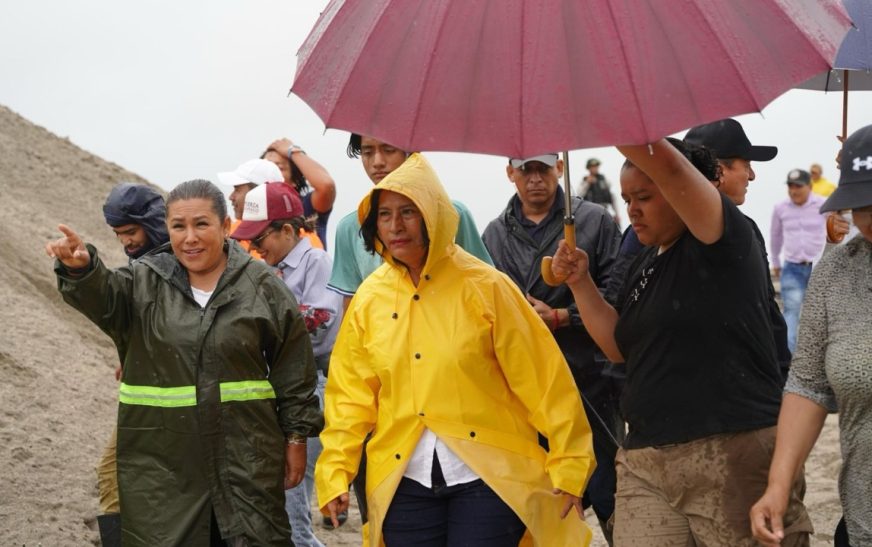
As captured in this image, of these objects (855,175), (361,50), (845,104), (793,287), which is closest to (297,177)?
(845,104)

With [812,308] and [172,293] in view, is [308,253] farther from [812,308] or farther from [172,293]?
[812,308]

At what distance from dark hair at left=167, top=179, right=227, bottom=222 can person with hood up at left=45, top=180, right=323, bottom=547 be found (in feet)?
0.18

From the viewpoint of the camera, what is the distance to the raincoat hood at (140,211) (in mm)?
5633

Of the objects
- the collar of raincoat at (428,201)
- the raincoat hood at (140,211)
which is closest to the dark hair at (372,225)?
the collar of raincoat at (428,201)

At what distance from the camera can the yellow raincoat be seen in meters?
4.52

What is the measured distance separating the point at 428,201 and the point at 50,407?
229 inches

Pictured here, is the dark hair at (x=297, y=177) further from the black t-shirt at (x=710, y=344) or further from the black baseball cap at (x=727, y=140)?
the black t-shirt at (x=710, y=344)

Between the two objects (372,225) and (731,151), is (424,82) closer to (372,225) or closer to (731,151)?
(372,225)

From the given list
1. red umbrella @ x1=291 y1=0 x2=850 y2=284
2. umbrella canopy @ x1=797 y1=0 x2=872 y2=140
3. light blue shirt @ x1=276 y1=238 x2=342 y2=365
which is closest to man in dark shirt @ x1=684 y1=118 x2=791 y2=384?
umbrella canopy @ x1=797 y1=0 x2=872 y2=140

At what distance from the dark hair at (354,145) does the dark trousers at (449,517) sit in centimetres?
195

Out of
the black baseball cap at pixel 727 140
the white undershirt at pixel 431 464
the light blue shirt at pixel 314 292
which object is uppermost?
the black baseball cap at pixel 727 140

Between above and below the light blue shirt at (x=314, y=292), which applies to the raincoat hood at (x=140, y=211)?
above

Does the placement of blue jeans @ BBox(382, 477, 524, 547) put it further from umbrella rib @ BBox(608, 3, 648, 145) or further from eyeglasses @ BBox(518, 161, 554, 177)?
eyeglasses @ BBox(518, 161, 554, 177)

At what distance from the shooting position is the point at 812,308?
381 cm
